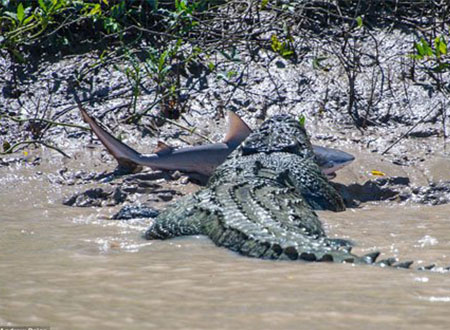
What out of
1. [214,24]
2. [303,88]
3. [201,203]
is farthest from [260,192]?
[214,24]

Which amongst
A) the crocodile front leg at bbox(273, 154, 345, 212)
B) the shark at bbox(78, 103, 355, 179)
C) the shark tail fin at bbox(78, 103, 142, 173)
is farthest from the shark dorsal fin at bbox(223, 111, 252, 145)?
the shark tail fin at bbox(78, 103, 142, 173)

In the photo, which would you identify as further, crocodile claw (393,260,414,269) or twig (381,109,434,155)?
twig (381,109,434,155)

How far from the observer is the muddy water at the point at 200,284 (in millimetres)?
2488

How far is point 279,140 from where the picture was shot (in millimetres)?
6332

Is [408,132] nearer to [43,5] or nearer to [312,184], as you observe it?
[312,184]

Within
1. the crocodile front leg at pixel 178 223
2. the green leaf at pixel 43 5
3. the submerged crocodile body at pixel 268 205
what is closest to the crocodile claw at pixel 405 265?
the submerged crocodile body at pixel 268 205

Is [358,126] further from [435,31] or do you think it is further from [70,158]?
[70,158]

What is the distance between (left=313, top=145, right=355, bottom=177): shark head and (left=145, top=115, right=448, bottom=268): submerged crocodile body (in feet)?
0.33

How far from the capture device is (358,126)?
24.0 feet

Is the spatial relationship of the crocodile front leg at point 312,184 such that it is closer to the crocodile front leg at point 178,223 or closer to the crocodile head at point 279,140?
the crocodile head at point 279,140

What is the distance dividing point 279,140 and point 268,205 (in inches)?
68.4

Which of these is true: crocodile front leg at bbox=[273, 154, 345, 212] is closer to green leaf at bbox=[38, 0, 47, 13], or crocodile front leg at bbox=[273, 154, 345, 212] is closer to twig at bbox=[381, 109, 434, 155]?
twig at bbox=[381, 109, 434, 155]

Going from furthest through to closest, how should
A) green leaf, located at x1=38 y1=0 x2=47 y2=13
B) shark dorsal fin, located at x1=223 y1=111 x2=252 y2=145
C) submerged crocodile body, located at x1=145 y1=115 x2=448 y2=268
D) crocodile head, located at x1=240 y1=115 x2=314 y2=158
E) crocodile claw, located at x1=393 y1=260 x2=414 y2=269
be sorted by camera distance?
green leaf, located at x1=38 y1=0 x2=47 y2=13
shark dorsal fin, located at x1=223 y1=111 x2=252 y2=145
crocodile head, located at x1=240 y1=115 x2=314 y2=158
submerged crocodile body, located at x1=145 y1=115 x2=448 y2=268
crocodile claw, located at x1=393 y1=260 x2=414 y2=269

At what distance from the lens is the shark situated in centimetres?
645
